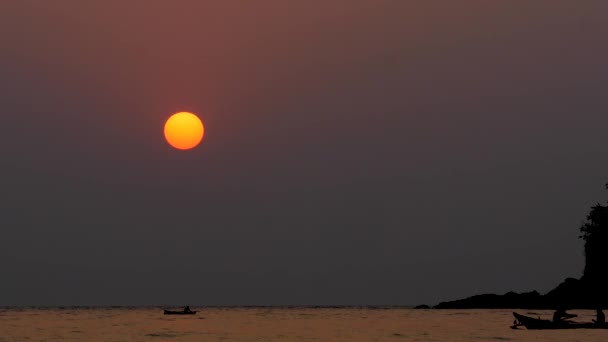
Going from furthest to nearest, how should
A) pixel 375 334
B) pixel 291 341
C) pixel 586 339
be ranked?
pixel 375 334 < pixel 291 341 < pixel 586 339

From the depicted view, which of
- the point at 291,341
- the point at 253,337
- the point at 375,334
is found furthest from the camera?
Answer: the point at 375,334

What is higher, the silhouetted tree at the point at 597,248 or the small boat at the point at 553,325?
the silhouetted tree at the point at 597,248

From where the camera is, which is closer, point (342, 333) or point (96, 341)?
point (96, 341)

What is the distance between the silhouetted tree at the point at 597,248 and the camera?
109 meters

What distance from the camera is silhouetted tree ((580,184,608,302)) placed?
358ft

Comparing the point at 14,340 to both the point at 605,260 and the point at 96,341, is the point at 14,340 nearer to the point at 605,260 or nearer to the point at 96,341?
the point at 96,341

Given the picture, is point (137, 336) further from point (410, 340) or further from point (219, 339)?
point (410, 340)

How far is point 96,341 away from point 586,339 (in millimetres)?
48649

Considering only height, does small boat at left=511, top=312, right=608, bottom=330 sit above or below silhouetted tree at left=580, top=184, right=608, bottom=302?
below

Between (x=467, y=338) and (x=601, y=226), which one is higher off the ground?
(x=601, y=226)

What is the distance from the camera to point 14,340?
98625mm

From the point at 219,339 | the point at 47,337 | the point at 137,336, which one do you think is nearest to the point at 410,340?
the point at 219,339

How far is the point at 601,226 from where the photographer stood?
10906 cm

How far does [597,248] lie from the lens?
110438mm
